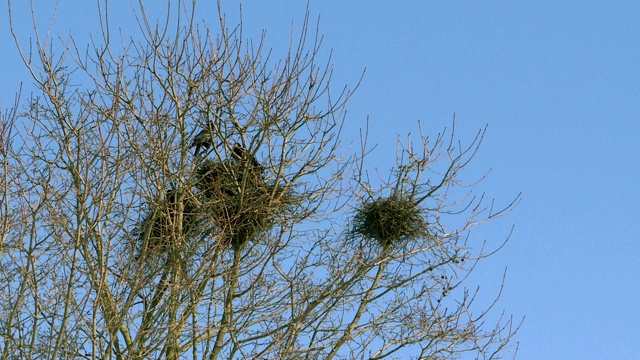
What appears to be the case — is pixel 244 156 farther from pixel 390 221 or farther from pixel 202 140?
A: pixel 390 221

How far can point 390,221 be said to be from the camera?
10.6 m

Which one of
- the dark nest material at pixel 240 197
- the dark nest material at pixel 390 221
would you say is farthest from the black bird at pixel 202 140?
the dark nest material at pixel 390 221

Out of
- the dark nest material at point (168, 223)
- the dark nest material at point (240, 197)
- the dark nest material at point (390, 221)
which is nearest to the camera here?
the dark nest material at point (168, 223)

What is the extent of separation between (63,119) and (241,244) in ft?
5.53

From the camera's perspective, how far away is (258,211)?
383 inches

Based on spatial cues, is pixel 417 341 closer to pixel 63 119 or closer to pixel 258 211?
pixel 258 211

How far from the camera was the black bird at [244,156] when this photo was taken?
9.68 m

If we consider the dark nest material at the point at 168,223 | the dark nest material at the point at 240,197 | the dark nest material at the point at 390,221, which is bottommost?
the dark nest material at the point at 168,223

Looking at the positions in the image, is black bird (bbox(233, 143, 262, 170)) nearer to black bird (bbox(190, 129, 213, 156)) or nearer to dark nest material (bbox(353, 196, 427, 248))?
black bird (bbox(190, 129, 213, 156))

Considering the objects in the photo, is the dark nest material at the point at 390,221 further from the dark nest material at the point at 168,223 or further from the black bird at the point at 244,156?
the dark nest material at the point at 168,223

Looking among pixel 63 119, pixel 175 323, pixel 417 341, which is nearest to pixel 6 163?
pixel 63 119

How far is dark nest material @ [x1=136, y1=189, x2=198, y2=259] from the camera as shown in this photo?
8898 millimetres

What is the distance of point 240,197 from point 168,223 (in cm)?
57

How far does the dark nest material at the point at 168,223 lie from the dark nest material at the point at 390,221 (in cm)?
144
